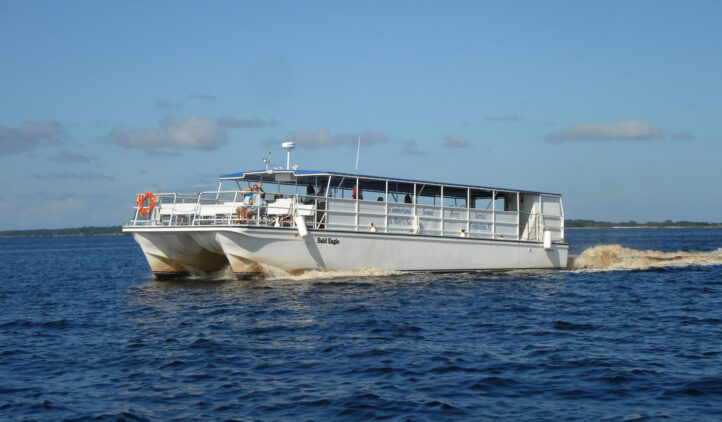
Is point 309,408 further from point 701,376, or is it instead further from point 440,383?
point 701,376

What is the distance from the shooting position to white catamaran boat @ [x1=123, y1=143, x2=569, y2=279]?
2450 cm

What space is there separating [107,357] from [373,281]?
40.6 ft

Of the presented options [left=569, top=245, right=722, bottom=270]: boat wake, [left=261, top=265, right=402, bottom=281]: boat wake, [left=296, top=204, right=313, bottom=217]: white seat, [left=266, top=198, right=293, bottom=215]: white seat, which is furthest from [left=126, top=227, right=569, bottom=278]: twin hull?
[left=569, top=245, right=722, bottom=270]: boat wake

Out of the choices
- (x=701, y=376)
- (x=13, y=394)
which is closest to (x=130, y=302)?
(x=13, y=394)

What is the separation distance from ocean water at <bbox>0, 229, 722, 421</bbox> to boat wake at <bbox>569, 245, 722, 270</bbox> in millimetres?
10110

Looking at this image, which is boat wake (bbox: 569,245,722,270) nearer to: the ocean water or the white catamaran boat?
the white catamaran boat

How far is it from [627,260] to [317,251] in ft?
65.4

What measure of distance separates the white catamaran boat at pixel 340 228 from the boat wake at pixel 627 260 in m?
3.42

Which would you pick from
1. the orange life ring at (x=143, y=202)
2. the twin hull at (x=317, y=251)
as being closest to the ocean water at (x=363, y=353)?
the twin hull at (x=317, y=251)

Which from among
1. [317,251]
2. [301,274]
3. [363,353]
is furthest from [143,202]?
[363,353]

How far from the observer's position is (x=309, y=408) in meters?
10.0

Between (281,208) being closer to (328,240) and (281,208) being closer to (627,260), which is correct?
(328,240)

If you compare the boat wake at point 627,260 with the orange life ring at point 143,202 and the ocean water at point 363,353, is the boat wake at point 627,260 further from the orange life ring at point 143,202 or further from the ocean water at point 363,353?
the orange life ring at point 143,202

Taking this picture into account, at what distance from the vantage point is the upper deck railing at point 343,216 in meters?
24.9
